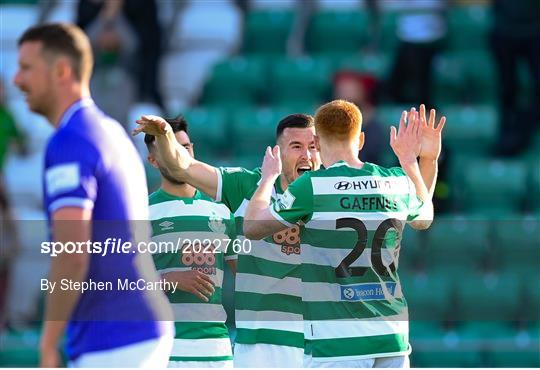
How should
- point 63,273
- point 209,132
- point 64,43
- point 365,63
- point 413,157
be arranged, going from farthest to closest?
1. point 365,63
2. point 209,132
3. point 413,157
4. point 64,43
5. point 63,273

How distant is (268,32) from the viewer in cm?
1191

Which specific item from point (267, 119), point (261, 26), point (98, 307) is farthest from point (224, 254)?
point (261, 26)

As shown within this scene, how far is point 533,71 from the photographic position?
10.5 m

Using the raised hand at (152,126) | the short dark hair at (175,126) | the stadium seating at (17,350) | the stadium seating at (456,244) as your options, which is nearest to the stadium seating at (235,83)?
the stadium seating at (456,244)

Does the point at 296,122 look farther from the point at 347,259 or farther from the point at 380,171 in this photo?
the point at 347,259

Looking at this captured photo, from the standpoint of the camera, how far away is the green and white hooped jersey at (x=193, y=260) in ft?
22.1

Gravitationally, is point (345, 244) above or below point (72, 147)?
below

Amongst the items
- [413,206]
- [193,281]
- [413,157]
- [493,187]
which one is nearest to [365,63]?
[493,187]

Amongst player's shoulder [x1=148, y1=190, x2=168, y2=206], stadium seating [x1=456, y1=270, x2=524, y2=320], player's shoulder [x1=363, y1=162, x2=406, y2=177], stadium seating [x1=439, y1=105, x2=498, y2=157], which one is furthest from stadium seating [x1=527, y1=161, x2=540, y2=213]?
player's shoulder [x1=363, y1=162, x2=406, y2=177]

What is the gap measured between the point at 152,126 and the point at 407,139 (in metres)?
1.18

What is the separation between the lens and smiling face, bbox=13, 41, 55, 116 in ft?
16.2

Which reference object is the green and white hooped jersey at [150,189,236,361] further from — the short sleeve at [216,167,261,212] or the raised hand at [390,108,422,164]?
the raised hand at [390,108,422,164]

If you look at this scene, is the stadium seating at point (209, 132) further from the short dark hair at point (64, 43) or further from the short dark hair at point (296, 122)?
the short dark hair at point (64, 43)

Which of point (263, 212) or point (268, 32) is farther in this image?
point (268, 32)
